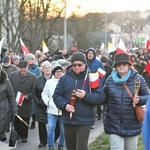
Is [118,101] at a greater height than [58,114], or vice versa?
[118,101]

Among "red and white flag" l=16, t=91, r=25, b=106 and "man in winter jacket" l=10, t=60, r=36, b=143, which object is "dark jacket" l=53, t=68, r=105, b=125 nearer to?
"red and white flag" l=16, t=91, r=25, b=106

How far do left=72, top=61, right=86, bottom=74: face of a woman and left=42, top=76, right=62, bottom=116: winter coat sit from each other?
1943mm

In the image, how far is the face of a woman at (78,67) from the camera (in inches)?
242

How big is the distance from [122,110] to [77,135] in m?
0.78

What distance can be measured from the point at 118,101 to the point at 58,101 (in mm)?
864

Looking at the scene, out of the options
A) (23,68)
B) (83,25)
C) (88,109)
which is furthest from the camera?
(83,25)

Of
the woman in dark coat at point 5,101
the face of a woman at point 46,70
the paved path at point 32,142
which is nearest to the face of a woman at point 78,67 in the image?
the woman in dark coat at point 5,101

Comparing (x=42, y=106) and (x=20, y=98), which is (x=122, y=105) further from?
(x=20, y=98)

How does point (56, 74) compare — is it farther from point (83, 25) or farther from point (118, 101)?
point (83, 25)

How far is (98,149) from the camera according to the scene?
8.27 m

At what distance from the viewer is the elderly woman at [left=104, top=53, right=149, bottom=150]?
5.65 m

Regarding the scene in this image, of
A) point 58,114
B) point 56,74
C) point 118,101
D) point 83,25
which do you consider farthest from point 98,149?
point 83,25

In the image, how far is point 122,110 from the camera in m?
5.65

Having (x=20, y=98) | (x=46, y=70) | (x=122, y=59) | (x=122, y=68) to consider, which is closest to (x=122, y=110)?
(x=122, y=68)
